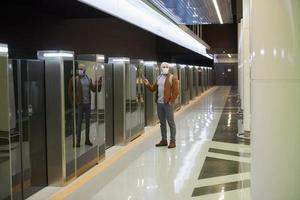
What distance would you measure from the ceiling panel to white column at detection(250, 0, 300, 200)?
5.01m

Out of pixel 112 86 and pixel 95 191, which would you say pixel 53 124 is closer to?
pixel 95 191

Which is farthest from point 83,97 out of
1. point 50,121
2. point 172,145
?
point 172,145

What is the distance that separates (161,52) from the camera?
2480cm

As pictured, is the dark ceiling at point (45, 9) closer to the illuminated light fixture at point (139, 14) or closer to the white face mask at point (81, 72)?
the illuminated light fixture at point (139, 14)

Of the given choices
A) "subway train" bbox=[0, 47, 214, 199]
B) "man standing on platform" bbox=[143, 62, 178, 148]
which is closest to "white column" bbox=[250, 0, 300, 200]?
"subway train" bbox=[0, 47, 214, 199]

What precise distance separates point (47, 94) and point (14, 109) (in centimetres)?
72

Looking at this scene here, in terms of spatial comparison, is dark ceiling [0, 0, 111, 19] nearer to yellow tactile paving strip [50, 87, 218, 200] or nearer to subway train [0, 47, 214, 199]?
yellow tactile paving strip [50, 87, 218, 200]

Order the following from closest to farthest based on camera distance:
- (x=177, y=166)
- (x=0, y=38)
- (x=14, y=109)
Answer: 1. (x=14, y=109)
2. (x=177, y=166)
3. (x=0, y=38)

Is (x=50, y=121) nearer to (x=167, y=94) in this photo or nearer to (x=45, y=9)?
(x=167, y=94)

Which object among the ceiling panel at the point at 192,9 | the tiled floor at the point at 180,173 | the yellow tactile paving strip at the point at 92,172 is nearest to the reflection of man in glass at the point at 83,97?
the yellow tactile paving strip at the point at 92,172

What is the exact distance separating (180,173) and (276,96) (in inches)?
112

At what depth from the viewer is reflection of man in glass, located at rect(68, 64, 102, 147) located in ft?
20.4

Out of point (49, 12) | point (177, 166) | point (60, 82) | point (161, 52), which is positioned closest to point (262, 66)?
point (60, 82)

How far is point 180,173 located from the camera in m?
6.51
